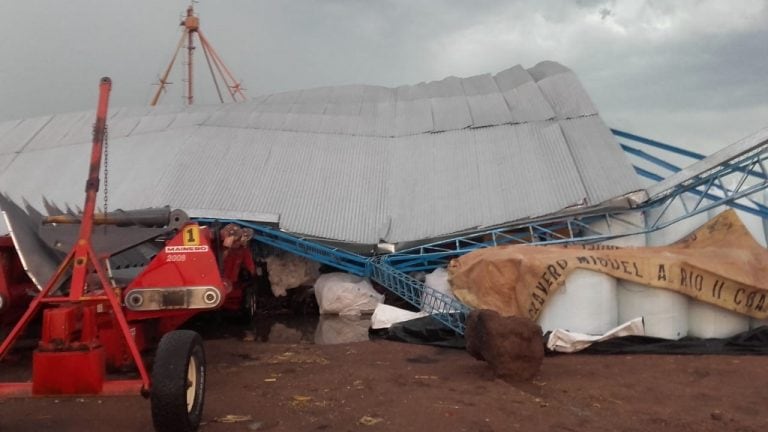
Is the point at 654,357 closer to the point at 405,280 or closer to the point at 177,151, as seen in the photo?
the point at 405,280

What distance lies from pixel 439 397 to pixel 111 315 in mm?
3237

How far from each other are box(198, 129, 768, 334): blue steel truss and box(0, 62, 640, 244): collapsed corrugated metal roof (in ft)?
1.04

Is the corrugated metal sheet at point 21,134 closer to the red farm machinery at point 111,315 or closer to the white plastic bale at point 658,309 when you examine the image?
the red farm machinery at point 111,315

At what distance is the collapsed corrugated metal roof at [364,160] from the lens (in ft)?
49.7

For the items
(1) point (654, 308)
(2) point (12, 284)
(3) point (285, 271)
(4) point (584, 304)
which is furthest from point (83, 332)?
(3) point (285, 271)

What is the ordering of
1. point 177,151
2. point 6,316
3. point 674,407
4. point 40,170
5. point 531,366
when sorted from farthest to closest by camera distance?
point 40,170
point 177,151
point 6,316
point 531,366
point 674,407

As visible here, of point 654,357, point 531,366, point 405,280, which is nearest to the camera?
point 531,366

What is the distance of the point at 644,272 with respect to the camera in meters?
10.5

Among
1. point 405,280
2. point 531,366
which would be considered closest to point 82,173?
point 405,280

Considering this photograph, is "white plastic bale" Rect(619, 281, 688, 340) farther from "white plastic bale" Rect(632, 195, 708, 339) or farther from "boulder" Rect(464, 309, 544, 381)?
"boulder" Rect(464, 309, 544, 381)

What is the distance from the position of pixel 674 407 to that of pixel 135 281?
5.48 meters

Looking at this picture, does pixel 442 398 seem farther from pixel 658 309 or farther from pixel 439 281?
pixel 439 281

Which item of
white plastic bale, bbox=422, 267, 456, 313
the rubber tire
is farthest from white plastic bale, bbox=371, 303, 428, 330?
the rubber tire

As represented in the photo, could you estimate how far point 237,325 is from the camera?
13867mm
